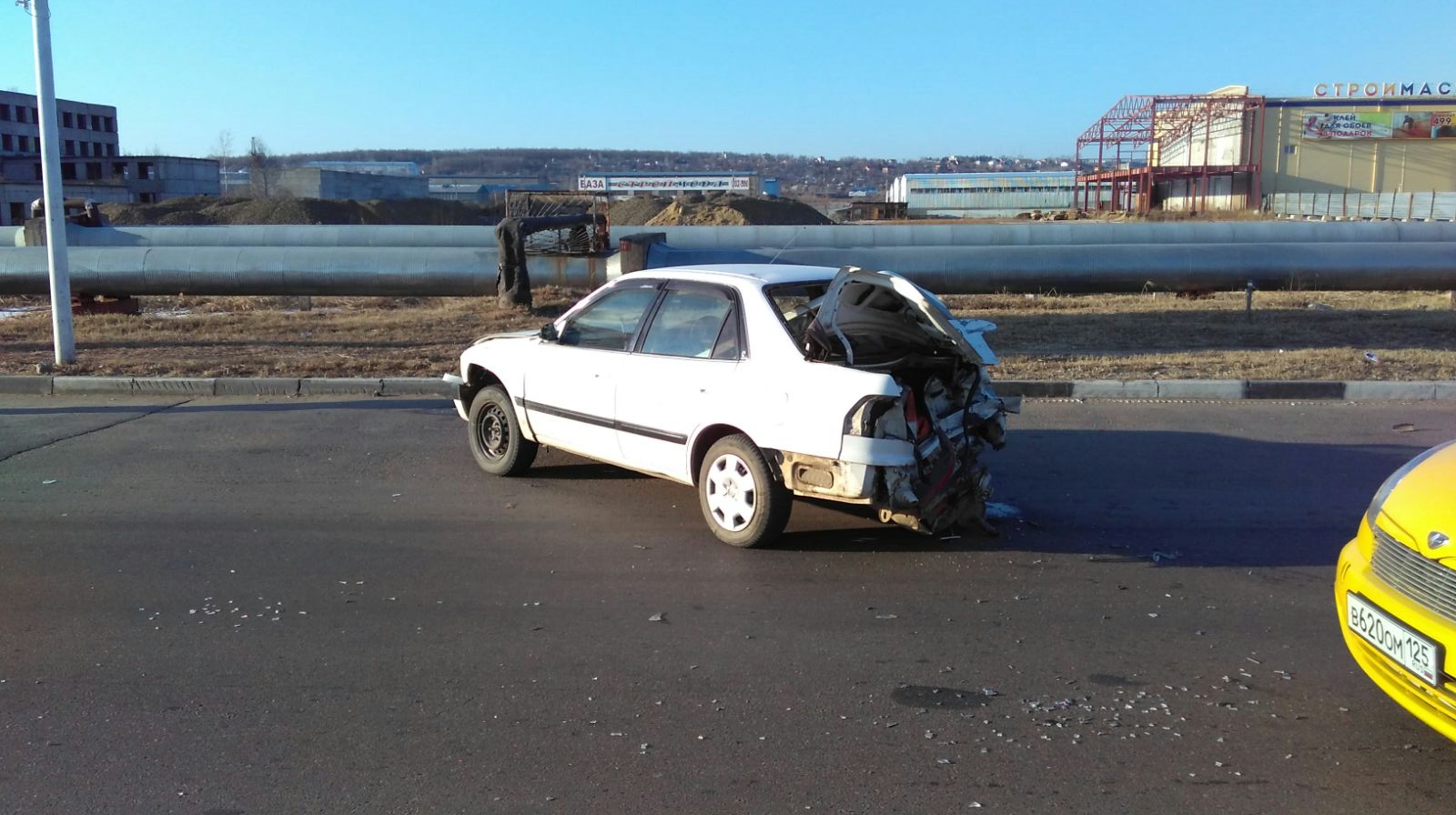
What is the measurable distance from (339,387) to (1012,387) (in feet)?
22.1

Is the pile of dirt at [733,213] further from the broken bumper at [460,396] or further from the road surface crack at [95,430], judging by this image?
the broken bumper at [460,396]

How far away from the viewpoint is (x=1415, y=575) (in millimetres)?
3500

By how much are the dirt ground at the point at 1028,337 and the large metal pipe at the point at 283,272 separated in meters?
0.41

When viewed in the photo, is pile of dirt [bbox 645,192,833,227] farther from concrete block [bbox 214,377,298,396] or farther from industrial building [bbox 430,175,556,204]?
industrial building [bbox 430,175,556,204]

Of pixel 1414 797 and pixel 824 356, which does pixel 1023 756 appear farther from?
pixel 824 356

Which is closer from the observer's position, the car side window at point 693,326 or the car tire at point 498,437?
the car side window at point 693,326

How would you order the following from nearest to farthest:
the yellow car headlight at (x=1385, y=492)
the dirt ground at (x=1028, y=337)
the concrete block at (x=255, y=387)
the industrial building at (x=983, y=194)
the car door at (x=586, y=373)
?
1. the yellow car headlight at (x=1385, y=492)
2. the car door at (x=586, y=373)
3. the concrete block at (x=255, y=387)
4. the dirt ground at (x=1028, y=337)
5. the industrial building at (x=983, y=194)

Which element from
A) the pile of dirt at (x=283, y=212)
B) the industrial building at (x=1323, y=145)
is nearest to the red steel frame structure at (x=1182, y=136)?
the industrial building at (x=1323, y=145)

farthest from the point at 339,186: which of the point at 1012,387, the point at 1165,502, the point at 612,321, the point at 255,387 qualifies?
the point at 1165,502

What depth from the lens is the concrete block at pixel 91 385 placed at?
11594mm

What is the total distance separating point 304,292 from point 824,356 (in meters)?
13.0

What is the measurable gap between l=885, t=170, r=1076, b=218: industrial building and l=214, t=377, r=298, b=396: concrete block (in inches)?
2745

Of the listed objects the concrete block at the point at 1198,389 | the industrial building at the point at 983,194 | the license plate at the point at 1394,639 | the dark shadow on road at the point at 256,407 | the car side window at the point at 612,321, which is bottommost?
the dark shadow on road at the point at 256,407

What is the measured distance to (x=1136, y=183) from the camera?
67.9 meters
